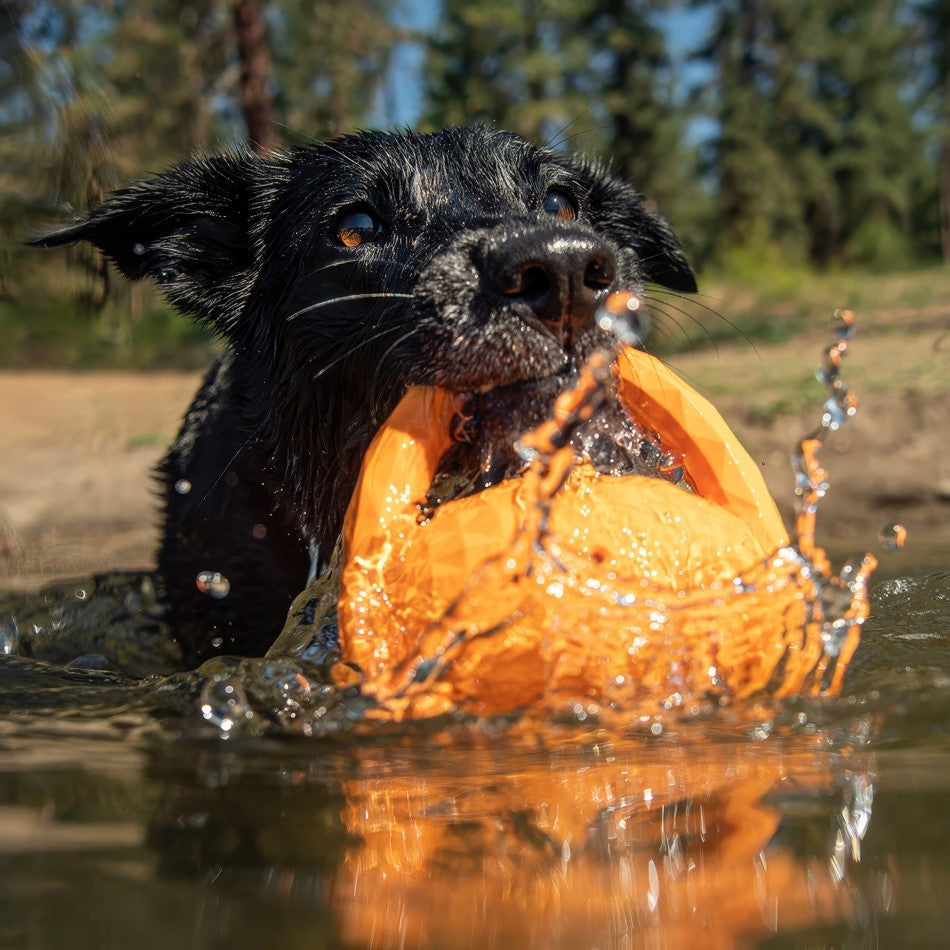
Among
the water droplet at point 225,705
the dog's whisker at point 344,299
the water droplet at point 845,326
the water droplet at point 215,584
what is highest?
the dog's whisker at point 344,299

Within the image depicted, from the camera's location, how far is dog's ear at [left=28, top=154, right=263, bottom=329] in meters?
3.99

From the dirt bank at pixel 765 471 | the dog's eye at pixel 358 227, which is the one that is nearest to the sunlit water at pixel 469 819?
the dog's eye at pixel 358 227

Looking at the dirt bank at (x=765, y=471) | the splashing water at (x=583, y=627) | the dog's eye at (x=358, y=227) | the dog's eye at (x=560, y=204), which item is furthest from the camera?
the dirt bank at (x=765, y=471)

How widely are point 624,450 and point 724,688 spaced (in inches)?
34.2

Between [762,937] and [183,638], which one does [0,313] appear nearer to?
[183,638]

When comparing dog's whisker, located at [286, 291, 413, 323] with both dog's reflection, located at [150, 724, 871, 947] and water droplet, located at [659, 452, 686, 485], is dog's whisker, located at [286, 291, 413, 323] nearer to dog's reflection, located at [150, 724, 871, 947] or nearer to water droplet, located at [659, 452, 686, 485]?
water droplet, located at [659, 452, 686, 485]

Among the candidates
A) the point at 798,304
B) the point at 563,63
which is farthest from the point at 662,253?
the point at 563,63

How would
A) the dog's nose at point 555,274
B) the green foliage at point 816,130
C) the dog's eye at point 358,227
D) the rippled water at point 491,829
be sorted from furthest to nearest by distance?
the green foliage at point 816,130, the dog's eye at point 358,227, the dog's nose at point 555,274, the rippled water at point 491,829

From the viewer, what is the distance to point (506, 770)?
2.27m

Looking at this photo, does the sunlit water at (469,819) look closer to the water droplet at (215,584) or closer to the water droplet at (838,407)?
the water droplet at (838,407)

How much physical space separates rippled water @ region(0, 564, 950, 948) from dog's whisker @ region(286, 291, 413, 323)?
1.13m

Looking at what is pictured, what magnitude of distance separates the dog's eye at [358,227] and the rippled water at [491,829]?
145cm

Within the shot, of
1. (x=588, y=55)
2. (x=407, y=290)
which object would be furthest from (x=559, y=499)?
(x=588, y=55)

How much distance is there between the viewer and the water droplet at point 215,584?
4004mm
